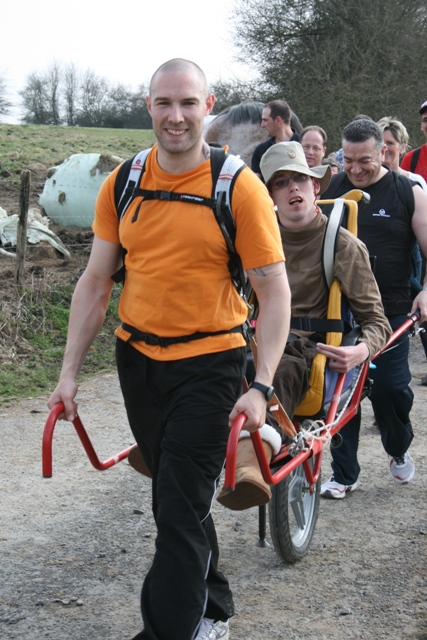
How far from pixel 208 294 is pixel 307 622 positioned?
1.63 meters

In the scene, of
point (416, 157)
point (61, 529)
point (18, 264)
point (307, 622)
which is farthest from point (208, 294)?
point (18, 264)

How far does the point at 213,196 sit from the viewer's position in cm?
306

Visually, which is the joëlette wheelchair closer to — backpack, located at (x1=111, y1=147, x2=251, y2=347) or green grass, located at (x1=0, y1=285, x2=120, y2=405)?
backpack, located at (x1=111, y1=147, x2=251, y2=347)

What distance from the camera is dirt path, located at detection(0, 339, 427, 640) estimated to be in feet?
12.4

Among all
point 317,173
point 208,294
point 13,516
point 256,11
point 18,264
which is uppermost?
point 256,11

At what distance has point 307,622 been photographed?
3.79 metres

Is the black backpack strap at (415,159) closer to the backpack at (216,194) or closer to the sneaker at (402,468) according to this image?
the sneaker at (402,468)

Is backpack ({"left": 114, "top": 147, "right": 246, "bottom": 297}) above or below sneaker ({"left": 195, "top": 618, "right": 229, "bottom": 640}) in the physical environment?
above

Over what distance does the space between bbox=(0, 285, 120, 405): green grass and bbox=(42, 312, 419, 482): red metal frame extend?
367 centimetres

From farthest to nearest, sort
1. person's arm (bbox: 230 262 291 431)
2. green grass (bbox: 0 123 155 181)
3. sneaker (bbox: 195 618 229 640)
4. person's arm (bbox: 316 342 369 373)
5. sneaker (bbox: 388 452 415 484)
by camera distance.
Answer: green grass (bbox: 0 123 155 181) → sneaker (bbox: 388 452 415 484) → person's arm (bbox: 316 342 369 373) → sneaker (bbox: 195 618 229 640) → person's arm (bbox: 230 262 291 431)

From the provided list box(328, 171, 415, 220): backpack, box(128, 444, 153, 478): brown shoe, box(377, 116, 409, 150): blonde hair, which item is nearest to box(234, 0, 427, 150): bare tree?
box(377, 116, 409, 150): blonde hair

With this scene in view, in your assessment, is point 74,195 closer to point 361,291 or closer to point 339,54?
point 339,54

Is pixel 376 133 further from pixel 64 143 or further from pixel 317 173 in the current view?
pixel 64 143

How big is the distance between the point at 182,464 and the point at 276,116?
646 centimetres
